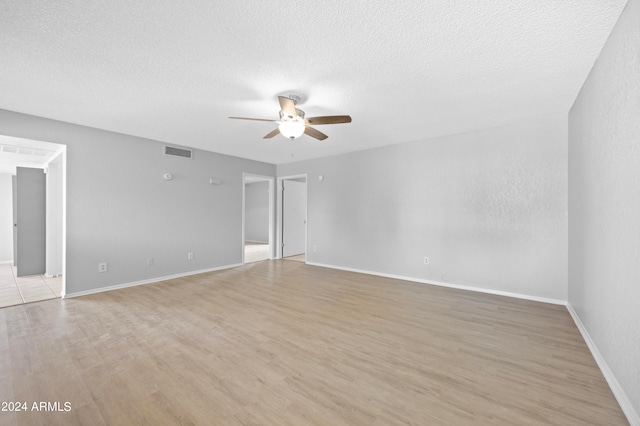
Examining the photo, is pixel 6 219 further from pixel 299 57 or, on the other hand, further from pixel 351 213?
pixel 299 57

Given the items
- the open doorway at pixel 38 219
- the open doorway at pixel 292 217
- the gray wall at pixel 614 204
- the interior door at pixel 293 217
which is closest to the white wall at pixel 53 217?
the open doorway at pixel 38 219

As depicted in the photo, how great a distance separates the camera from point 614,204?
171 cm

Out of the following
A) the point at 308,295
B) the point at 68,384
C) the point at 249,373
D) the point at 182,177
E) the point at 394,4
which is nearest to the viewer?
the point at 394,4

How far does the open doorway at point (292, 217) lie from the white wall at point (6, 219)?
6.47 m

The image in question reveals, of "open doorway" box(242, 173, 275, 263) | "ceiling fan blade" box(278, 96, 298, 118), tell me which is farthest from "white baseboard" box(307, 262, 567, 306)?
"open doorway" box(242, 173, 275, 263)

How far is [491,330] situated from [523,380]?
0.82 m

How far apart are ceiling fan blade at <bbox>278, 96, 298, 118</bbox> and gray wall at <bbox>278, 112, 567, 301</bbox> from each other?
2733 mm

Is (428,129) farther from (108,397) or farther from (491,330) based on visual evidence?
(108,397)

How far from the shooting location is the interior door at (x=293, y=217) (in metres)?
6.70

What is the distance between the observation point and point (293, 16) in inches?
63.4

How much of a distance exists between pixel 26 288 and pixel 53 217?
132 cm

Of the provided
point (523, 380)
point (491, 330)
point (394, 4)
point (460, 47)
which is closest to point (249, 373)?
point (523, 380)

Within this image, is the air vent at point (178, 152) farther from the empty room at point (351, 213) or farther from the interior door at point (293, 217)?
the interior door at point (293, 217)

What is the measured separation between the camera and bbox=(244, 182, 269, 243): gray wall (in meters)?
9.37
